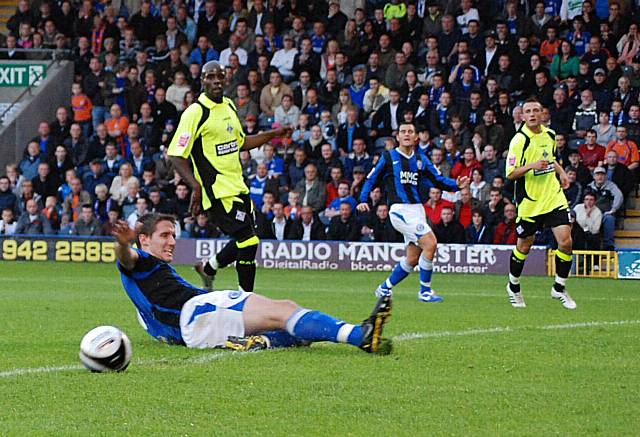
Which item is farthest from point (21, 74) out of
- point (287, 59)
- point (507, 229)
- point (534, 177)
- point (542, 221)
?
point (542, 221)

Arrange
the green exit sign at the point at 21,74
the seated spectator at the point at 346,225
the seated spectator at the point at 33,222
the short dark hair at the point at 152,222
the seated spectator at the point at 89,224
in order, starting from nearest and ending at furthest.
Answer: the short dark hair at the point at 152,222 → the seated spectator at the point at 346,225 → the seated spectator at the point at 89,224 → the seated spectator at the point at 33,222 → the green exit sign at the point at 21,74

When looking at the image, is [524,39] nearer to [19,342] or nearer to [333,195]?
[333,195]

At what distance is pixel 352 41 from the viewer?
26.1 meters

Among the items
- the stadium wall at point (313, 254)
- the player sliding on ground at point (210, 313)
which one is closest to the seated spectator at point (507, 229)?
the stadium wall at point (313, 254)

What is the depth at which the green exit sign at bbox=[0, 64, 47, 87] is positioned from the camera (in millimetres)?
29844

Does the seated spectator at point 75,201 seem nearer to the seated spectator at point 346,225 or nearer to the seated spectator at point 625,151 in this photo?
the seated spectator at point 346,225

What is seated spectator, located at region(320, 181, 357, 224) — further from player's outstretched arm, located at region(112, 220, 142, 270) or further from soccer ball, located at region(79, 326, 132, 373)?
soccer ball, located at region(79, 326, 132, 373)

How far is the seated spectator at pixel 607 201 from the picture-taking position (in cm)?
2144

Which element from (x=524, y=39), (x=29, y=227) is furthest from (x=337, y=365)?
(x=29, y=227)

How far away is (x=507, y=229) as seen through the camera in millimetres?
21781

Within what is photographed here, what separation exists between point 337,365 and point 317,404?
56.8 inches

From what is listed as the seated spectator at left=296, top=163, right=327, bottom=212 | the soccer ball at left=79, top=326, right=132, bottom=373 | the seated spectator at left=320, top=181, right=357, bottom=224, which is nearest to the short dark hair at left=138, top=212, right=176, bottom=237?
the soccer ball at left=79, top=326, right=132, bottom=373

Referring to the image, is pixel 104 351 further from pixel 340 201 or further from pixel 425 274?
pixel 340 201

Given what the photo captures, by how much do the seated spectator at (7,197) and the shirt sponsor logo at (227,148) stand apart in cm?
1513
